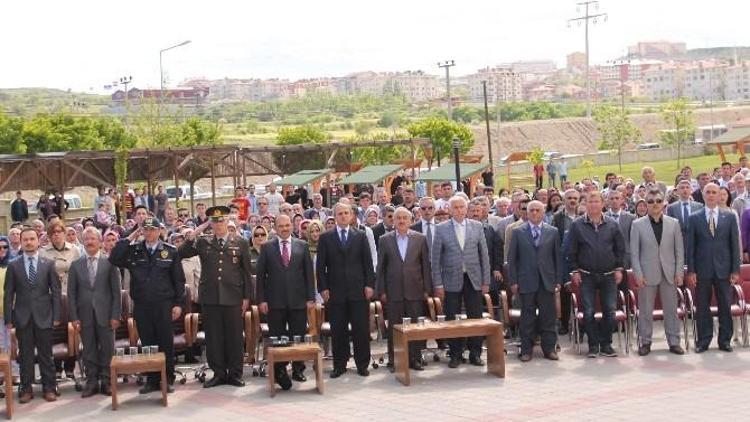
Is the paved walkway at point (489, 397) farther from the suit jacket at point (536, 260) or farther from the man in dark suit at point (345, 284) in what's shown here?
the suit jacket at point (536, 260)

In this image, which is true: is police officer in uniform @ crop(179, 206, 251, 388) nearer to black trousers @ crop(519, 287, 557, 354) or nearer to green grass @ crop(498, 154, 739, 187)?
black trousers @ crop(519, 287, 557, 354)

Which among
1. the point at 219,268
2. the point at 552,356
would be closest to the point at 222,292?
the point at 219,268

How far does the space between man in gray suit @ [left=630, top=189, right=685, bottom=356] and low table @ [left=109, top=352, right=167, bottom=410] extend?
201 inches

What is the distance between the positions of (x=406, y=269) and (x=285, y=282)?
130cm

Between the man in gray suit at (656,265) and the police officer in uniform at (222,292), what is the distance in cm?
429

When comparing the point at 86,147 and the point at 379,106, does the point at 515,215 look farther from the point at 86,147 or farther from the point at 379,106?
the point at 379,106

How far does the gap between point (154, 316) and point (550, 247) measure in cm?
426

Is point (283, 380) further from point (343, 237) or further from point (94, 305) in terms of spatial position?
point (94, 305)

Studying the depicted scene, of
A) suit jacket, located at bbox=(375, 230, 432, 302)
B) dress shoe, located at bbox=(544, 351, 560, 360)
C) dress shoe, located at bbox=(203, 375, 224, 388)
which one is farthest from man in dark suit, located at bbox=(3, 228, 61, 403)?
dress shoe, located at bbox=(544, 351, 560, 360)

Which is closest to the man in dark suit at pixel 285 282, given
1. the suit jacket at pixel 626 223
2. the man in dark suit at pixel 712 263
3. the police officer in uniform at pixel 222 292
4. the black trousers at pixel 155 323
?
the police officer in uniform at pixel 222 292

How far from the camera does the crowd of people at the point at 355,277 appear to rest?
11586 millimetres

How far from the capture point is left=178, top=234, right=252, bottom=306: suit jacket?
11.8m

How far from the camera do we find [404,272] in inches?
485

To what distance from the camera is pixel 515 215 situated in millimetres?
14727
